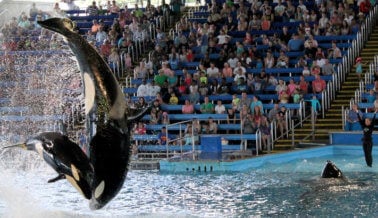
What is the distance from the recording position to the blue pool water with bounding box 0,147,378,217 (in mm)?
17656

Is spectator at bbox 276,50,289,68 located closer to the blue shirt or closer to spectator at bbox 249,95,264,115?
the blue shirt

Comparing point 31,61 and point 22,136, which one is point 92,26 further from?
point 22,136

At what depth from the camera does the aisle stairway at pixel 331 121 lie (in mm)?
26281

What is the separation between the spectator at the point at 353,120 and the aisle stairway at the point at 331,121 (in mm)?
557

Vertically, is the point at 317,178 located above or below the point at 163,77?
below

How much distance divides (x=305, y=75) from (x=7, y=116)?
8.31 metres

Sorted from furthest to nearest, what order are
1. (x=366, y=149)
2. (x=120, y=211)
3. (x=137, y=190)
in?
(x=366, y=149), (x=137, y=190), (x=120, y=211)

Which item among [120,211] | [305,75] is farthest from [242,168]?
[120,211]

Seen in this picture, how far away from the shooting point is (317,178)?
2169cm

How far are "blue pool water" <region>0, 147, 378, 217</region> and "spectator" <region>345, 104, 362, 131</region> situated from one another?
1.13m

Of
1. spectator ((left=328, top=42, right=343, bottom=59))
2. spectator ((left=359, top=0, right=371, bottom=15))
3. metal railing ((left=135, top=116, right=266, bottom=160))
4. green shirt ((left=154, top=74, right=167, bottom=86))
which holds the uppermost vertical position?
spectator ((left=359, top=0, right=371, bottom=15))

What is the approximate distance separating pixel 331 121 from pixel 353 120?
1.34 m

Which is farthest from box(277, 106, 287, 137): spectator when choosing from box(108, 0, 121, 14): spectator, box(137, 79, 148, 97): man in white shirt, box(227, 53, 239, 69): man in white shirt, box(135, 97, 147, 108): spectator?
box(108, 0, 121, 14): spectator

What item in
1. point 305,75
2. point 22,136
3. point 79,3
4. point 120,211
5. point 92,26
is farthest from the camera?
point 79,3
